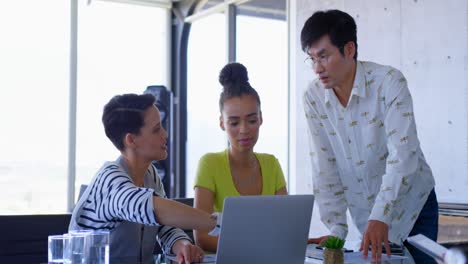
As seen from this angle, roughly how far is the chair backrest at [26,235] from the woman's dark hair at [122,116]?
333 mm

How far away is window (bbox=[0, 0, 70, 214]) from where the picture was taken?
661cm

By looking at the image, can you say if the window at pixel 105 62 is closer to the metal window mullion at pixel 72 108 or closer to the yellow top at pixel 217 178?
the metal window mullion at pixel 72 108

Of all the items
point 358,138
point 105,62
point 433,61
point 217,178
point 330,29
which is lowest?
point 217,178

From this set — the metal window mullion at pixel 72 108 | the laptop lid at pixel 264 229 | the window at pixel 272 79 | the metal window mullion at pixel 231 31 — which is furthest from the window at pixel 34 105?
the laptop lid at pixel 264 229

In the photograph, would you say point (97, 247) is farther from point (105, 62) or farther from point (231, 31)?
point (105, 62)

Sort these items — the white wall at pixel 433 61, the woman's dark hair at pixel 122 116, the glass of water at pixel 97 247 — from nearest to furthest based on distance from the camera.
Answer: the glass of water at pixel 97 247 < the woman's dark hair at pixel 122 116 < the white wall at pixel 433 61

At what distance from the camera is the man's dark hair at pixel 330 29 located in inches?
78.6

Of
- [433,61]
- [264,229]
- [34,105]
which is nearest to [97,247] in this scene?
[264,229]

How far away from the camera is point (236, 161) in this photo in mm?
2336

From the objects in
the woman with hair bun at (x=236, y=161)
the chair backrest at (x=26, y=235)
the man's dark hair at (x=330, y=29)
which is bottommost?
the chair backrest at (x=26, y=235)

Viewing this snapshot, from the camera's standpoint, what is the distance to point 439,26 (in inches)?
161

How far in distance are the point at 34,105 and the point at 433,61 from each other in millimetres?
4184

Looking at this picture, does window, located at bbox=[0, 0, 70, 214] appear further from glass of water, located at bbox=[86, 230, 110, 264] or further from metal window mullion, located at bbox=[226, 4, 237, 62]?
glass of water, located at bbox=[86, 230, 110, 264]

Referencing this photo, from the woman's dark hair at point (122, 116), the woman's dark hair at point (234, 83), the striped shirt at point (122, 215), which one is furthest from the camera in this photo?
the woman's dark hair at point (234, 83)
